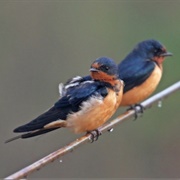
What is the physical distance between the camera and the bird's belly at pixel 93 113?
270 cm

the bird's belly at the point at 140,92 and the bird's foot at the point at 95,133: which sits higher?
the bird's belly at the point at 140,92

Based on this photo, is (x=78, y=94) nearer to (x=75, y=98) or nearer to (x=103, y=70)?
(x=75, y=98)

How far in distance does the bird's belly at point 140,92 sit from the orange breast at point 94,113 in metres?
0.76

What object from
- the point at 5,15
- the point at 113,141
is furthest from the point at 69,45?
the point at 113,141

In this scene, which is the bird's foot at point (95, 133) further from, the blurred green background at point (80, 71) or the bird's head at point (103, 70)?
the blurred green background at point (80, 71)

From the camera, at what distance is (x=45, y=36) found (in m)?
5.29

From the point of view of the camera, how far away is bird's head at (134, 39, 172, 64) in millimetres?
3660

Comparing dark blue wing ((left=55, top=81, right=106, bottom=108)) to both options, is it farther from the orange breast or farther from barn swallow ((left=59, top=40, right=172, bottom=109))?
barn swallow ((left=59, top=40, right=172, bottom=109))

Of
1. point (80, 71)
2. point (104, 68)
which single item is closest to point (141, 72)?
point (104, 68)

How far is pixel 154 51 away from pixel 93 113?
3.45ft

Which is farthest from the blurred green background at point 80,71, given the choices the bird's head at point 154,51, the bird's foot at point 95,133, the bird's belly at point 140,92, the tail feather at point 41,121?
the tail feather at point 41,121

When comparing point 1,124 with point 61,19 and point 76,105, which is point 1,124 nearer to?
point 61,19

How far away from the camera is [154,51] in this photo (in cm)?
368

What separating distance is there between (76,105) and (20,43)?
8.68 ft
